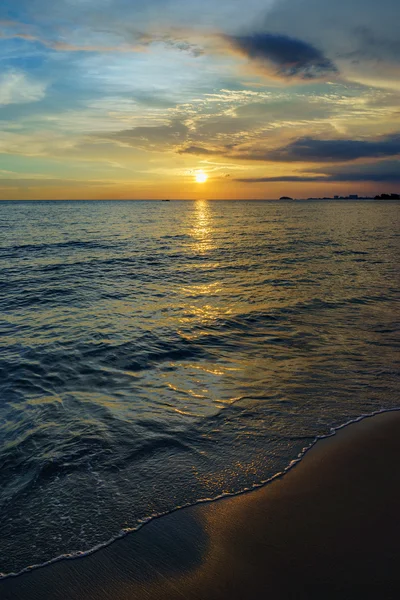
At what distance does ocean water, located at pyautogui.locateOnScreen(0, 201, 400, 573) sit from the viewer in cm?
553

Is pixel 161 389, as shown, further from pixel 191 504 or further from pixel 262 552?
pixel 262 552

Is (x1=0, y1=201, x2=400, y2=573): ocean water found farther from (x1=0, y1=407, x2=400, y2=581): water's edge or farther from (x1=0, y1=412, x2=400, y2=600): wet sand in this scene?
(x1=0, y1=412, x2=400, y2=600): wet sand

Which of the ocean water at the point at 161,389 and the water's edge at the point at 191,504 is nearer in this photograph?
the water's edge at the point at 191,504

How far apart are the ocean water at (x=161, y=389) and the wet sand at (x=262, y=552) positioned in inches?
13.8

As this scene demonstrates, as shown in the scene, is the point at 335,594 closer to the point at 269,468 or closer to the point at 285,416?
the point at 269,468

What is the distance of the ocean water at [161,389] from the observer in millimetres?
5531

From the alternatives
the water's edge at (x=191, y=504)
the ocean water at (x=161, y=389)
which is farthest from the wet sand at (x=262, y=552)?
the ocean water at (x=161, y=389)

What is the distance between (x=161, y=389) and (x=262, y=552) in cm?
498

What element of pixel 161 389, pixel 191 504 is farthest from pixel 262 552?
pixel 161 389

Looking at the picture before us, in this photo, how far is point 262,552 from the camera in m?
4.46

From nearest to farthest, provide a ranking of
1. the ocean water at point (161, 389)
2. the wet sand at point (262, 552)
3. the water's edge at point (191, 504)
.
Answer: the wet sand at point (262, 552) → the water's edge at point (191, 504) → the ocean water at point (161, 389)

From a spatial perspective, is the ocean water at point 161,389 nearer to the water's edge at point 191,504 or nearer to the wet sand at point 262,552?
the water's edge at point 191,504

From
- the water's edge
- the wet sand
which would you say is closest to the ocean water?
the water's edge

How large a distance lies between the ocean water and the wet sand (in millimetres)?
350
